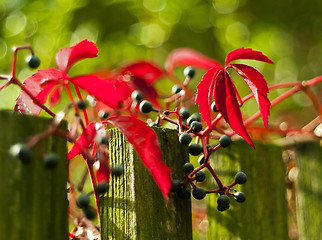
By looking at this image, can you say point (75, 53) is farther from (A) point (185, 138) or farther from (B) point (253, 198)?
(B) point (253, 198)

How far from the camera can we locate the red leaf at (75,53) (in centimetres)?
82

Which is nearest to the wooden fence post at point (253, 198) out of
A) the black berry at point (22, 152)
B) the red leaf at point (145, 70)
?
the red leaf at point (145, 70)

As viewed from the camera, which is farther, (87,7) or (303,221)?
(87,7)

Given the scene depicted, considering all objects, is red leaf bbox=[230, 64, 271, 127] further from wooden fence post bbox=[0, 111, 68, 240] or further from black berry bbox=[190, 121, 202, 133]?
wooden fence post bbox=[0, 111, 68, 240]

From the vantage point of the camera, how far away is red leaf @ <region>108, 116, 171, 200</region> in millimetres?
700

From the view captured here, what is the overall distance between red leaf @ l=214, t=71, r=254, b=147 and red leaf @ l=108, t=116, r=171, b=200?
0.15 metres

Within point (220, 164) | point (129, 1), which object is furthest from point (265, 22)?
point (220, 164)

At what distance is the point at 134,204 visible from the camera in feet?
2.60

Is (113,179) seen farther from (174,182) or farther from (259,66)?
(259,66)

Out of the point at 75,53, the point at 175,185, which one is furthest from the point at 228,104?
the point at 75,53

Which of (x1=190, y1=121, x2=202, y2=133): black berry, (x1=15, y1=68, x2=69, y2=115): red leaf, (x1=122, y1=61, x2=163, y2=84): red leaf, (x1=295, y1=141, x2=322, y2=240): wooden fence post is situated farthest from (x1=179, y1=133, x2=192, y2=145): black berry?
(x1=295, y1=141, x2=322, y2=240): wooden fence post

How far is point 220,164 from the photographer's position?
42.0 inches

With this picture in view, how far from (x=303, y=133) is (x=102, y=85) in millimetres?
847

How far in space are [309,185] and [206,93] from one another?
0.60 metres
